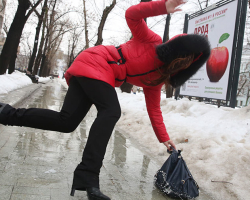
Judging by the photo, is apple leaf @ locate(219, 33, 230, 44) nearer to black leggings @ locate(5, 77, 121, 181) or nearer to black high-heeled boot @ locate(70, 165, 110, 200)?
black leggings @ locate(5, 77, 121, 181)

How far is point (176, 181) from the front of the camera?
8.29 feet

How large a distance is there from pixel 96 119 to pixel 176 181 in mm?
1046

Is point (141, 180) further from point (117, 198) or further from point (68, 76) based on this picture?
point (68, 76)

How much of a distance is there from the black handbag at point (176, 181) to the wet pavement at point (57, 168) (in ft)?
0.41

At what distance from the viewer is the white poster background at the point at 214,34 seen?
7359 millimetres

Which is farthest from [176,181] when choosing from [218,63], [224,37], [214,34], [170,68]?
[214,34]

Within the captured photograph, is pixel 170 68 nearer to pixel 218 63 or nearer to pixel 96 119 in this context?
pixel 96 119

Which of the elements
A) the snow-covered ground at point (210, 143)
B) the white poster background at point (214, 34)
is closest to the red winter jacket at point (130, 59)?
the snow-covered ground at point (210, 143)

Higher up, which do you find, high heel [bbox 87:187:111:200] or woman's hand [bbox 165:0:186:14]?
woman's hand [bbox 165:0:186:14]

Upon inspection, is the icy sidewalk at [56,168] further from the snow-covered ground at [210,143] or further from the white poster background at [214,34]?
the white poster background at [214,34]

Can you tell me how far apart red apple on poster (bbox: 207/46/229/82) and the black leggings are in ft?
19.8

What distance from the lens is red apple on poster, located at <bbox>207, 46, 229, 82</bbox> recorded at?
745 centimetres

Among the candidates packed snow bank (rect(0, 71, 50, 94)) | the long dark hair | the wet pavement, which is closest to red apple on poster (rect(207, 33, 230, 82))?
the wet pavement

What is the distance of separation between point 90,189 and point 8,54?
539 inches
